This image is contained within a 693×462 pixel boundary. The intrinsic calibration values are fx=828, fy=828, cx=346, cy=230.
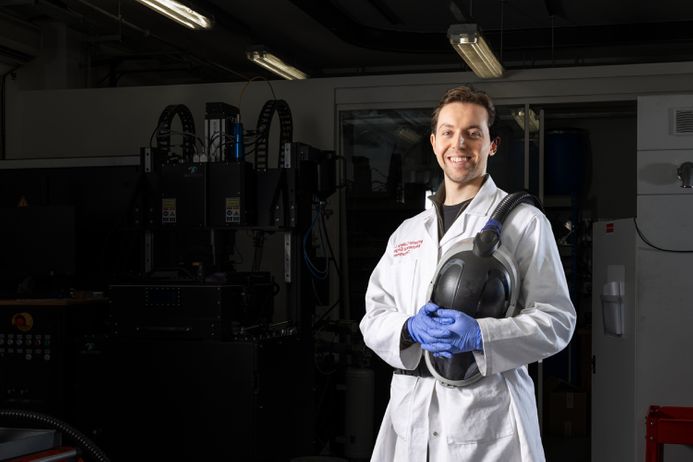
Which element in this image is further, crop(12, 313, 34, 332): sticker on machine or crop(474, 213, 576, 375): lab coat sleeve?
crop(12, 313, 34, 332): sticker on machine

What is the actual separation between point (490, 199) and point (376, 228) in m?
3.50

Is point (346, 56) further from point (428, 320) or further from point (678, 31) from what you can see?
point (428, 320)

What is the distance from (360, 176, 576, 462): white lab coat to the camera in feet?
5.62

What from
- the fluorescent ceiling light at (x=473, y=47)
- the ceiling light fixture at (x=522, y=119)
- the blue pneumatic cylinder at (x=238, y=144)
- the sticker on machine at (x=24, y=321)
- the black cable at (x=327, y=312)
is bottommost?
the black cable at (x=327, y=312)

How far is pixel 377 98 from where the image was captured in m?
5.43

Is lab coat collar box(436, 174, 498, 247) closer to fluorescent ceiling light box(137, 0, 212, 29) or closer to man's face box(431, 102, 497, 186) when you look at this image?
man's face box(431, 102, 497, 186)

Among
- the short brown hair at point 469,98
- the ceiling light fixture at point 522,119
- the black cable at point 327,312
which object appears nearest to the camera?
the short brown hair at point 469,98

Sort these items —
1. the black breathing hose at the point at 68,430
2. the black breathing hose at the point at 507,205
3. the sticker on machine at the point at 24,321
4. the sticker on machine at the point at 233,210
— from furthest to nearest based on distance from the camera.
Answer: the sticker on machine at the point at 233,210 → the sticker on machine at the point at 24,321 → the black breathing hose at the point at 507,205 → the black breathing hose at the point at 68,430

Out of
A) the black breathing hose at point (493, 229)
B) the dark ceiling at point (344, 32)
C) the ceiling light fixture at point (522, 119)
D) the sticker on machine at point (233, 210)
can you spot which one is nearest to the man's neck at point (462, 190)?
the black breathing hose at point (493, 229)

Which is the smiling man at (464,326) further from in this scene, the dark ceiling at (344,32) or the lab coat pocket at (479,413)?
the dark ceiling at (344,32)

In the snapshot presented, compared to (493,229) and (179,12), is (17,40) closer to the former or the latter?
(179,12)

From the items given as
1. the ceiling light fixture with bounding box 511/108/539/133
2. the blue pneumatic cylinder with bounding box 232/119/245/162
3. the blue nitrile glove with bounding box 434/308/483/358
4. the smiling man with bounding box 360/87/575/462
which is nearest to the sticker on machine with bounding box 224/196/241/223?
the blue pneumatic cylinder with bounding box 232/119/245/162

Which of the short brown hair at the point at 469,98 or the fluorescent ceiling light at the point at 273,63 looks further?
the fluorescent ceiling light at the point at 273,63

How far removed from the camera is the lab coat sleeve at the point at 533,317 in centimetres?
169
